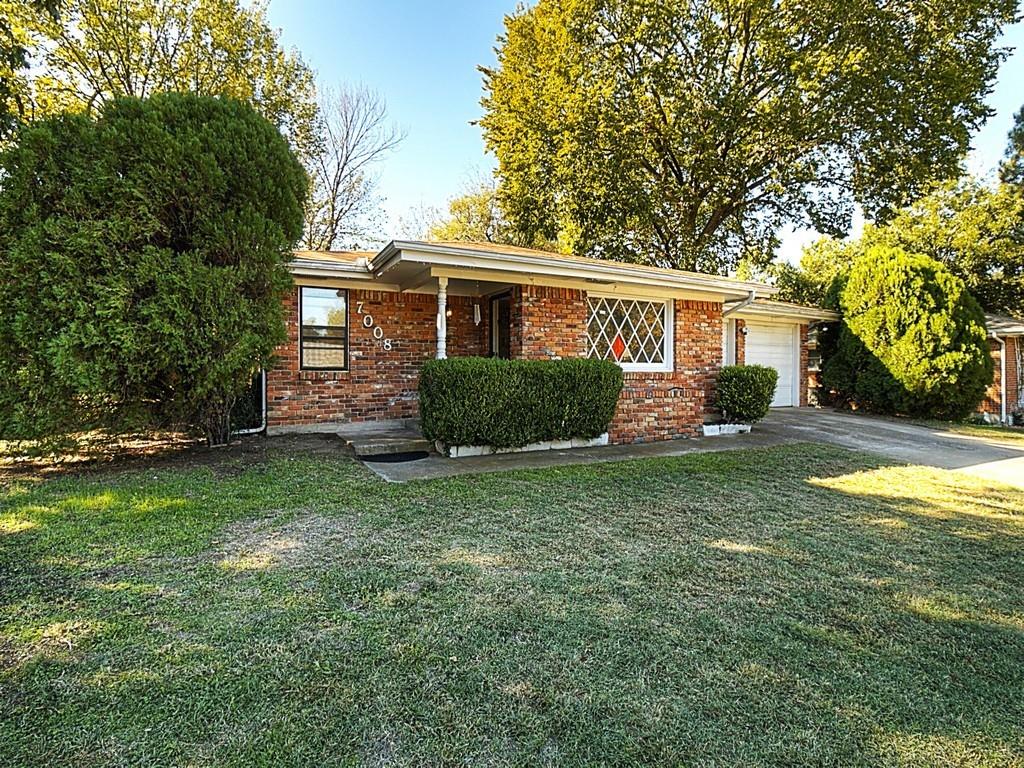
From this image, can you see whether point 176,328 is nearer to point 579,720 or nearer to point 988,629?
point 579,720

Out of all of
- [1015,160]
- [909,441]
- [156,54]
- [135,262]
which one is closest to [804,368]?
[909,441]

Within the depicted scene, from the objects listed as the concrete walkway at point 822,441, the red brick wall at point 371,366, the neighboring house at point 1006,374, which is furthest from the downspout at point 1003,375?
the red brick wall at point 371,366

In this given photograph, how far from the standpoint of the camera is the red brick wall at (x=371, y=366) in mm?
7988

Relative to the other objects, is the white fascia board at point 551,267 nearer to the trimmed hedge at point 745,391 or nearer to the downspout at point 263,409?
the trimmed hedge at point 745,391

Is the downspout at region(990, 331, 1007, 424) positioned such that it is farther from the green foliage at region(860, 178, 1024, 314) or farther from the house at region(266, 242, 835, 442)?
the house at region(266, 242, 835, 442)

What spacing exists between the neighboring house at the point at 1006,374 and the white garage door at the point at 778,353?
14.1 feet

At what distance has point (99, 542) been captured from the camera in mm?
3498

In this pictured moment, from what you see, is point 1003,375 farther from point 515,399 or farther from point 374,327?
point 374,327

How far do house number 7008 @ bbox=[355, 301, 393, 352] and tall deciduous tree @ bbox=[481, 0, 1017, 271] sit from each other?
9.07m

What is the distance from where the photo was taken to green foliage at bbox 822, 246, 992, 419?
36.7ft

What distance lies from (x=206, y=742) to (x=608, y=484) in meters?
4.25

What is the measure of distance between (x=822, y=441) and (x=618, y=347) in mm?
3727

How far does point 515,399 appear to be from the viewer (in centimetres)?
688

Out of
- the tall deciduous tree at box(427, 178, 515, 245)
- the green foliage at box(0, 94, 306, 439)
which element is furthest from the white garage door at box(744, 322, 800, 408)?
the tall deciduous tree at box(427, 178, 515, 245)
